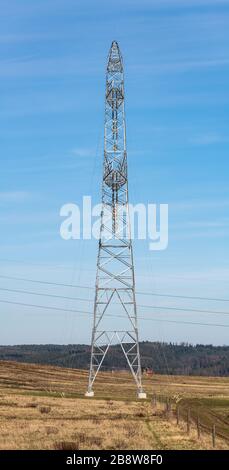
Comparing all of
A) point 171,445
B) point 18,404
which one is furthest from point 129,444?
point 18,404

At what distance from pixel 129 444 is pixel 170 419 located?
38.6ft

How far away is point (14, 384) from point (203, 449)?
43.8 metres

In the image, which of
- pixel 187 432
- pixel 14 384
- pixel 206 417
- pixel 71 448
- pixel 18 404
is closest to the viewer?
pixel 71 448

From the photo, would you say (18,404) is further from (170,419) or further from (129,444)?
(129,444)

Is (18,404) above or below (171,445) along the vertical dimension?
above

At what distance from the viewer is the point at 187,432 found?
2983 centimetres

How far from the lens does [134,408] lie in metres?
43.9

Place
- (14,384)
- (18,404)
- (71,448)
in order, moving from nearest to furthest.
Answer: (71,448)
(18,404)
(14,384)

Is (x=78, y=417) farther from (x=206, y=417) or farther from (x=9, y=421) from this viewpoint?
(x=206, y=417)
